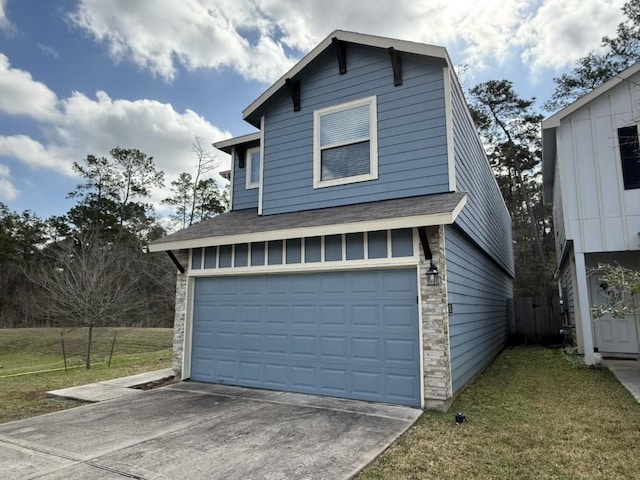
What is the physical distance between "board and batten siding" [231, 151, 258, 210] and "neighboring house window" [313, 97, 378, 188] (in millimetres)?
2535

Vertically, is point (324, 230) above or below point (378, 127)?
below

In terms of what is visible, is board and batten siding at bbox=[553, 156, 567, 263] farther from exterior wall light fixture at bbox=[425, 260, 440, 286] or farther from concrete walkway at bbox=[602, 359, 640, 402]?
exterior wall light fixture at bbox=[425, 260, 440, 286]

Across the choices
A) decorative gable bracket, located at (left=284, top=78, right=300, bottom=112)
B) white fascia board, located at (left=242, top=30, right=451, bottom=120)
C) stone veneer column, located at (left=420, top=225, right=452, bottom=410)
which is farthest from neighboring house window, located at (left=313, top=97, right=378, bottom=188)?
stone veneer column, located at (left=420, top=225, right=452, bottom=410)

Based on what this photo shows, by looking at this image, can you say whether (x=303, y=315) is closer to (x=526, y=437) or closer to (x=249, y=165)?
(x=526, y=437)

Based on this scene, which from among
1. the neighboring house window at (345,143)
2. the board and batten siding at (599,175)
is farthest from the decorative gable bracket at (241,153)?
the board and batten siding at (599,175)

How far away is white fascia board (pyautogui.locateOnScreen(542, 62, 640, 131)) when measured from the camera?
26.2ft

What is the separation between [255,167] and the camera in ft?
31.7

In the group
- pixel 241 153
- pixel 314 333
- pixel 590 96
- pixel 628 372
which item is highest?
pixel 590 96

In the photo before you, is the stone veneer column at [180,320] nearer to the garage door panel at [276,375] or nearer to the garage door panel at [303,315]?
the garage door panel at [276,375]

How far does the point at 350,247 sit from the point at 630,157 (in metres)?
6.34

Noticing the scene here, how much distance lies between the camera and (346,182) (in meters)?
7.13

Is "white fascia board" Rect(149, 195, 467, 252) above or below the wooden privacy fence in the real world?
above

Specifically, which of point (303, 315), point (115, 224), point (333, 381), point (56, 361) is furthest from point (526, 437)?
point (115, 224)

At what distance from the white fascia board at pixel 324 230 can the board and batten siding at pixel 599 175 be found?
4043mm
